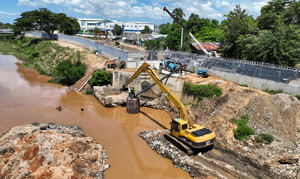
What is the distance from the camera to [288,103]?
54.3 feet

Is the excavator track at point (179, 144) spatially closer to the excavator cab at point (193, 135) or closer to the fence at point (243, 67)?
the excavator cab at point (193, 135)

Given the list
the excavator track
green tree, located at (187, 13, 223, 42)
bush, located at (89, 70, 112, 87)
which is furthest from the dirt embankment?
green tree, located at (187, 13, 223, 42)

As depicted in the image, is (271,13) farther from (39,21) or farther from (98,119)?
(39,21)

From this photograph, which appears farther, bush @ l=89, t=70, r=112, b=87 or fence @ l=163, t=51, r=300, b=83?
bush @ l=89, t=70, r=112, b=87

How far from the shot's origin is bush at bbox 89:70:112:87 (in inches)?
1118

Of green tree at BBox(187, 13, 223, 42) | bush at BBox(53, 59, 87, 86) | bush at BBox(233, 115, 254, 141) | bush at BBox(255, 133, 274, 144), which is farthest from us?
green tree at BBox(187, 13, 223, 42)

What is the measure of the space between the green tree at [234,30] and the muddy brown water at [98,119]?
12.1 metres

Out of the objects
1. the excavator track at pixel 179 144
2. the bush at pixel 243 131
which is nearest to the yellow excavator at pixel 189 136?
the excavator track at pixel 179 144

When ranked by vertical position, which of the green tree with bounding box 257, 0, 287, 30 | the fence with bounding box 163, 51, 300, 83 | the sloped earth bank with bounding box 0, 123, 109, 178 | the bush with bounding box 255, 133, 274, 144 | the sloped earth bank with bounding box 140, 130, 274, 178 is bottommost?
the sloped earth bank with bounding box 140, 130, 274, 178

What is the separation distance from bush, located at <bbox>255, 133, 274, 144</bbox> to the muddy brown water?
672cm

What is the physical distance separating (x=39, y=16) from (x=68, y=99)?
135 ft

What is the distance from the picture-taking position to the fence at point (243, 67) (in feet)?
60.8

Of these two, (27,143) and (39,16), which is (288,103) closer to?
(27,143)

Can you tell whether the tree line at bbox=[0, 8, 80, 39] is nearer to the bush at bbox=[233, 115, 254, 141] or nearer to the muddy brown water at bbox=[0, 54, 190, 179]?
the muddy brown water at bbox=[0, 54, 190, 179]
